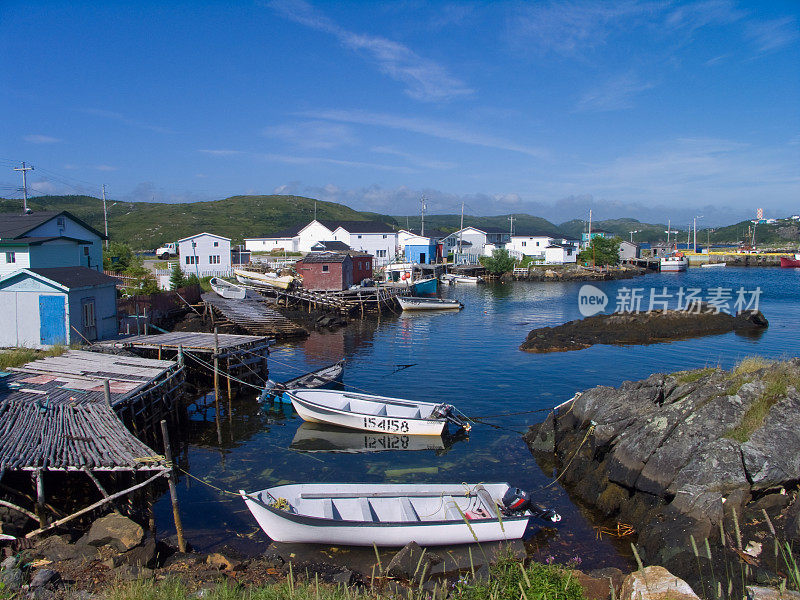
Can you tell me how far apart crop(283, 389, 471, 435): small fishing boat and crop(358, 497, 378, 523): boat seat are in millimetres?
6326

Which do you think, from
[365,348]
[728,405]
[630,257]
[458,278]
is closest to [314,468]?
[728,405]

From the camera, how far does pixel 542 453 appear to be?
18.3 metres

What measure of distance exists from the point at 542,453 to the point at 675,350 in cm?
2016

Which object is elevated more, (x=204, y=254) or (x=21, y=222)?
(x=21, y=222)

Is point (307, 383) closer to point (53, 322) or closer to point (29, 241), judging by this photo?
point (53, 322)

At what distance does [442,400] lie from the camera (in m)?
23.8

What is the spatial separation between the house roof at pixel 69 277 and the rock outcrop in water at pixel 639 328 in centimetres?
2458

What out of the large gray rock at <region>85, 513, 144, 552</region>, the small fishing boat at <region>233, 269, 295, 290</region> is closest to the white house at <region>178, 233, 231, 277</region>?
the small fishing boat at <region>233, 269, 295, 290</region>

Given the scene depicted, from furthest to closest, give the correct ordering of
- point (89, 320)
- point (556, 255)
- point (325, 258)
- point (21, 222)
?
point (556, 255) < point (325, 258) < point (21, 222) < point (89, 320)

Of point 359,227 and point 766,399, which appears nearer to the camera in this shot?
point 766,399

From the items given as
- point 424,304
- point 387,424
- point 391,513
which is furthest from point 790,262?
point 391,513

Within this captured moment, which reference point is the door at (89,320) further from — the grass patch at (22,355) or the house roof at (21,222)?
the house roof at (21,222)

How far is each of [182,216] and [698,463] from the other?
149136 mm

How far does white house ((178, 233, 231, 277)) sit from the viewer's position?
179ft
